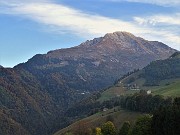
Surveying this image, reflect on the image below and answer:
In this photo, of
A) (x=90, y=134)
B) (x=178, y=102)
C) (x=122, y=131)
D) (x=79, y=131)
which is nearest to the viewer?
(x=178, y=102)

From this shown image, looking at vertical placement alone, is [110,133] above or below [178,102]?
below

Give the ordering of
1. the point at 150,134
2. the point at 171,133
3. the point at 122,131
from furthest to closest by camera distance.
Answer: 1. the point at 122,131
2. the point at 150,134
3. the point at 171,133

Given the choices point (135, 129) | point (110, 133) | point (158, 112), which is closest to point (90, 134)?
point (110, 133)

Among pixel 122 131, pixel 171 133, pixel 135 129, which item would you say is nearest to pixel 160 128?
pixel 171 133

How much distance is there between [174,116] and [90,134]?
5512 cm

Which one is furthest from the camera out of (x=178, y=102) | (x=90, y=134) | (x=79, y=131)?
(x=79, y=131)

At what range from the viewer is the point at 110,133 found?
151 meters

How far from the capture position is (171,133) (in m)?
115

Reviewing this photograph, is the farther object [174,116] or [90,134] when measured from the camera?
[90,134]

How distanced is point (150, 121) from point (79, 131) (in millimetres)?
57049

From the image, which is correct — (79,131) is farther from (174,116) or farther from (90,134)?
(174,116)

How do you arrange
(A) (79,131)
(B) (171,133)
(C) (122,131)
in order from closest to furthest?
(B) (171,133)
(C) (122,131)
(A) (79,131)

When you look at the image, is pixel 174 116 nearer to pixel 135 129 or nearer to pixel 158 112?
pixel 158 112

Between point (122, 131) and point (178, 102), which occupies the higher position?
point (178, 102)
